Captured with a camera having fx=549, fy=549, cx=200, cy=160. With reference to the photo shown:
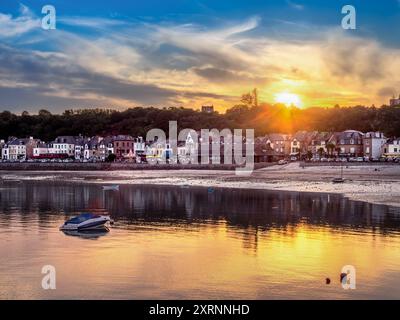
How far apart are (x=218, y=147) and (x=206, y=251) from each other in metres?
93.0

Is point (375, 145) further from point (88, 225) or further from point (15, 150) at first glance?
point (15, 150)

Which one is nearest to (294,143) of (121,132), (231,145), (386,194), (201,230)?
(231,145)

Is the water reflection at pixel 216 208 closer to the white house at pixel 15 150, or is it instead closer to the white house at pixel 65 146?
the white house at pixel 65 146

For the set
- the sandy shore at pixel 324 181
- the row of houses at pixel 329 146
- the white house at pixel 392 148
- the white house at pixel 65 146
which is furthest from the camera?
the white house at pixel 65 146

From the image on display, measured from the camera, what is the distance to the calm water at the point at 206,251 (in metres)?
19.3

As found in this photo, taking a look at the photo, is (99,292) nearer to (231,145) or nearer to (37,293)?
(37,293)

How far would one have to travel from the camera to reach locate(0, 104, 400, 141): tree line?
15750 cm

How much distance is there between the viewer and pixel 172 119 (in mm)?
168375

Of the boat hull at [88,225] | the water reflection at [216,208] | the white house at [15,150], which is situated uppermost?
the white house at [15,150]

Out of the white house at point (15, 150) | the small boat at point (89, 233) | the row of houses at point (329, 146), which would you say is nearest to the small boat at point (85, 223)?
Answer: the small boat at point (89, 233)

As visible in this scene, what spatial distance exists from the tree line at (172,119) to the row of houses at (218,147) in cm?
1848

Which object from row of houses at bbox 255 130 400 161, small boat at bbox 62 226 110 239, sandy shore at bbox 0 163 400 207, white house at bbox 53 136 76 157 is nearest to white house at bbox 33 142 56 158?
white house at bbox 53 136 76 157

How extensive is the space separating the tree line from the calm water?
4476 inches
